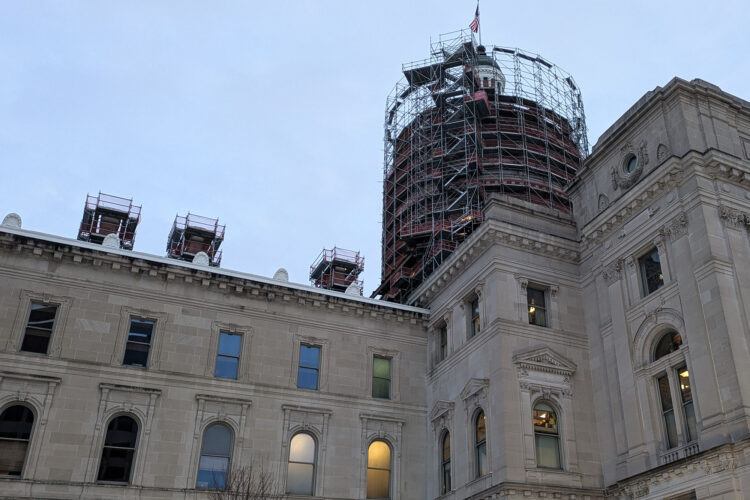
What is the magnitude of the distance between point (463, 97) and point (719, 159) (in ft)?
88.7

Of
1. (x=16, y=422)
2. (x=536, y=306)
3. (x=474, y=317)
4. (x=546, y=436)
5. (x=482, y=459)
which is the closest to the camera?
(x=16, y=422)

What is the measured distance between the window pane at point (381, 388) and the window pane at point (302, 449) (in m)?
3.74

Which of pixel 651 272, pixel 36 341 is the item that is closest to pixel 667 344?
pixel 651 272

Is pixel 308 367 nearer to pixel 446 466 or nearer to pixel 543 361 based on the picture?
pixel 446 466

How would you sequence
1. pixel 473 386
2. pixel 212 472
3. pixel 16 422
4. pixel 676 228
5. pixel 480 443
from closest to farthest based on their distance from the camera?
1. pixel 676 228
2. pixel 16 422
3. pixel 480 443
4. pixel 212 472
5. pixel 473 386

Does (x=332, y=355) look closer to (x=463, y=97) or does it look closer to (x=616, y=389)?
(x=616, y=389)

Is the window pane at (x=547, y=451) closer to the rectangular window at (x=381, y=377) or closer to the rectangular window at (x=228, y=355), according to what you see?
the rectangular window at (x=381, y=377)

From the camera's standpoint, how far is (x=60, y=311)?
28.3 m

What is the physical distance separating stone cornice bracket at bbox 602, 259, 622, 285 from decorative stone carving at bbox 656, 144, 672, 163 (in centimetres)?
408

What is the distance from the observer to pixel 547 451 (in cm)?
2633

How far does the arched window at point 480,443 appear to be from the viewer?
27.1 m

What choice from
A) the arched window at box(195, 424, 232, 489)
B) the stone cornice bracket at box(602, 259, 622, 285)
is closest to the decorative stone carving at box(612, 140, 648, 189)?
the stone cornice bracket at box(602, 259, 622, 285)

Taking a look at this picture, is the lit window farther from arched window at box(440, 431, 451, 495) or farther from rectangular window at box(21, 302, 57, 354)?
rectangular window at box(21, 302, 57, 354)

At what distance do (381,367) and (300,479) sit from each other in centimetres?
635
